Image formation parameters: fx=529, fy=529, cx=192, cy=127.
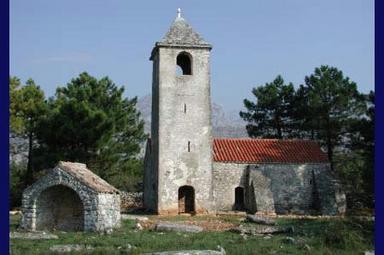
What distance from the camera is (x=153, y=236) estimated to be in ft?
49.6

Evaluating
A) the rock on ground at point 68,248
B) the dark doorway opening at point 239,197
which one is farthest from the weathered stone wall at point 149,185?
the rock on ground at point 68,248

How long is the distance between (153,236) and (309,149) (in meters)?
18.0

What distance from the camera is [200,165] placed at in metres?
27.9

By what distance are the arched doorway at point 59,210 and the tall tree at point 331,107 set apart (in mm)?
22003

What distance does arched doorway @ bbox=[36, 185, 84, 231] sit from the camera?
18.6 metres

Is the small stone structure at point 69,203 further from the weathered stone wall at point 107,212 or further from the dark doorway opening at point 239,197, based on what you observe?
the dark doorway opening at point 239,197

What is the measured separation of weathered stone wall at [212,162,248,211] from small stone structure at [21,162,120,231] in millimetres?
10337

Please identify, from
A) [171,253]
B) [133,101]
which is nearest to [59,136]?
[133,101]

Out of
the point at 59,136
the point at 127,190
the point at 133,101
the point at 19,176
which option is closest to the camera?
the point at 59,136

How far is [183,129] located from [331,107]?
13892 mm

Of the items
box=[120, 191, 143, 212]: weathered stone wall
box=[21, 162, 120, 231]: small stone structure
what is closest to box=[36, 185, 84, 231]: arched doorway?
box=[21, 162, 120, 231]: small stone structure

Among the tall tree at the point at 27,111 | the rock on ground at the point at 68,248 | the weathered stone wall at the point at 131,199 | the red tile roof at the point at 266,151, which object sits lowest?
the weathered stone wall at the point at 131,199

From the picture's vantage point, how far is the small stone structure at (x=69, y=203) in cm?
1733

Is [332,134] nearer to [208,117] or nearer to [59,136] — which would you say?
[208,117]
